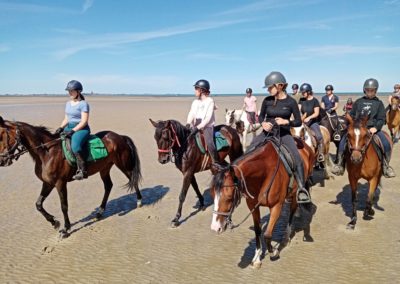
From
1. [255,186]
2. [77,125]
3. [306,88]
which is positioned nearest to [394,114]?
[306,88]

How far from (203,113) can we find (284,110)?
101 inches

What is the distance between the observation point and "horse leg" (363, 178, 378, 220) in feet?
22.5

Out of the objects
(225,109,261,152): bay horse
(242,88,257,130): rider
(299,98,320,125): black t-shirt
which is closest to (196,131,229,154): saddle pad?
(299,98,320,125): black t-shirt

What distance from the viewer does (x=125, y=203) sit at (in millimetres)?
8828

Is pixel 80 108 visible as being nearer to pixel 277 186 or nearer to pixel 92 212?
pixel 92 212

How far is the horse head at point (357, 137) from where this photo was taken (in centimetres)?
624

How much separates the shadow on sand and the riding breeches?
5.77 ft

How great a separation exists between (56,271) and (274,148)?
4.08m

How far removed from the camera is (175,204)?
8.70m

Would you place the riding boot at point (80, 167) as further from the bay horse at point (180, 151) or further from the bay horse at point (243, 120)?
the bay horse at point (243, 120)

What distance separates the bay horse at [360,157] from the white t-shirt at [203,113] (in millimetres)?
3001

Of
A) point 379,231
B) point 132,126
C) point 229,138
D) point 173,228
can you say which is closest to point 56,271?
point 173,228

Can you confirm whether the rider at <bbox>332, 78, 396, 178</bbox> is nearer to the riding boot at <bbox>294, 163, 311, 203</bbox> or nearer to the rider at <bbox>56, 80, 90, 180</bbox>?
the riding boot at <bbox>294, 163, 311, 203</bbox>

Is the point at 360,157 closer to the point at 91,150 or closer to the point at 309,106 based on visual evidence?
the point at 309,106
